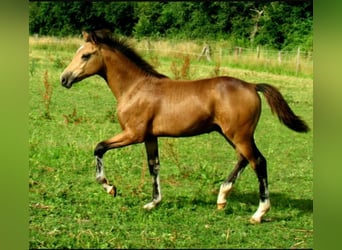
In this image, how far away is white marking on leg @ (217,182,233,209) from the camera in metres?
2.58

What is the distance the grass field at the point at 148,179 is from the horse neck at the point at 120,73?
36 cm

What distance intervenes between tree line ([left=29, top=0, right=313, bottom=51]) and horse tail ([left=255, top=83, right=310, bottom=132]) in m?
0.50

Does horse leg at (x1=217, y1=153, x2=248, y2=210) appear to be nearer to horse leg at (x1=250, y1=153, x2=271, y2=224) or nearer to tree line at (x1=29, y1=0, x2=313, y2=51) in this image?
horse leg at (x1=250, y1=153, x2=271, y2=224)

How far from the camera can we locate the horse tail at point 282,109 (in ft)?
8.30

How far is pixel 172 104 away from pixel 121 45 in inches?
17.4

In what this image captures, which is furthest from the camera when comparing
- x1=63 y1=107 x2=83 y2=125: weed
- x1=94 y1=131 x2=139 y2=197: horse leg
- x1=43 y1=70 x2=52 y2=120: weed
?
x1=63 y1=107 x2=83 y2=125: weed

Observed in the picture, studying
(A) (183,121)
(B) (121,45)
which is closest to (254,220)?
(A) (183,121)

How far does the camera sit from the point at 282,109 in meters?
2.55

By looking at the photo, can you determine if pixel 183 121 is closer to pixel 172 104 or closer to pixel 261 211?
pixel 172 104

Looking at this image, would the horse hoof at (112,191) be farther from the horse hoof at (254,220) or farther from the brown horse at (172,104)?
the horse hoof at (254,220)

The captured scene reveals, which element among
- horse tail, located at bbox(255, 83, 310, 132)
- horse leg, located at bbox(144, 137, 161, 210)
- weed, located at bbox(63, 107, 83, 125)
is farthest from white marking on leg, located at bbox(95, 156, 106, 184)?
weed, located at bbox(63, 107, 83, 125)

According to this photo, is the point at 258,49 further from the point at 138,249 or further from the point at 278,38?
the point at 138,249

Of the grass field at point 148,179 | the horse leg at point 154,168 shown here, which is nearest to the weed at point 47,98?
the grass field at point 148,179

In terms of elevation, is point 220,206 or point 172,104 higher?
point 172,104
